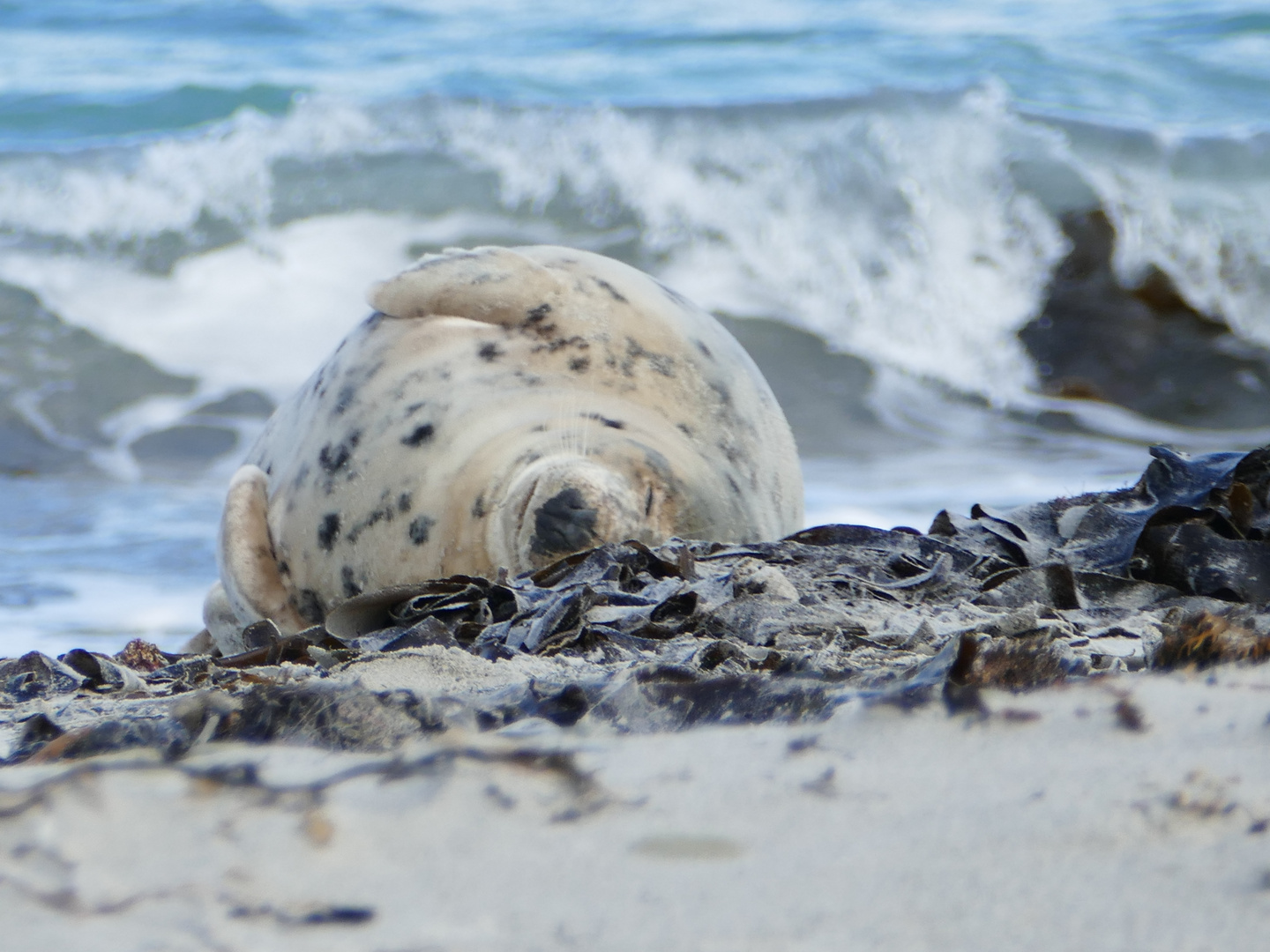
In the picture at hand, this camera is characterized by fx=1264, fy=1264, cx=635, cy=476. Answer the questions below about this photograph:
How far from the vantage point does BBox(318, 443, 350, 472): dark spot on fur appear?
2.95 metres

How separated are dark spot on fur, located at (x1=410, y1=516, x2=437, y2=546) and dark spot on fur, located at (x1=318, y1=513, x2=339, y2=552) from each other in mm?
220

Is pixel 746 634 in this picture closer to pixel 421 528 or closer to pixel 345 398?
pixel 421 528

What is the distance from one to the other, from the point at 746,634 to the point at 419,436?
1.19 m

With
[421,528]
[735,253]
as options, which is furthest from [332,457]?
[735,253]

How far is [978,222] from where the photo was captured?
9914 mm

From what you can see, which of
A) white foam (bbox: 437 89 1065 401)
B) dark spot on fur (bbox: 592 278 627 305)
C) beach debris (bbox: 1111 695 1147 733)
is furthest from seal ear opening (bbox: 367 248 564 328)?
white foam (bbox: 437 89 1065 401)

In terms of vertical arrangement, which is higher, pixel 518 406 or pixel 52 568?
pixel 518 406

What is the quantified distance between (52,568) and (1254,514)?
4.60 metres

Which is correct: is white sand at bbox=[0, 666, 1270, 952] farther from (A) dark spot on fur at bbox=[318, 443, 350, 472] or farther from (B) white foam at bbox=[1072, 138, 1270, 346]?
(B) white foam at bbox=[1072, 138, 1270, 346]

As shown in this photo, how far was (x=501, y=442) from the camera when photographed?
9.15 ft

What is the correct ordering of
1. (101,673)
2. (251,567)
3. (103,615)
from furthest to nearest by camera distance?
(103,615), (251,567), (101,673)

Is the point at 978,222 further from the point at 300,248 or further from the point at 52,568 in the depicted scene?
the point at 52,568

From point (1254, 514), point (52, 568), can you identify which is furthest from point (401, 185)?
point (1254, 514)

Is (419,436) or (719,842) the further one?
(419,436)
